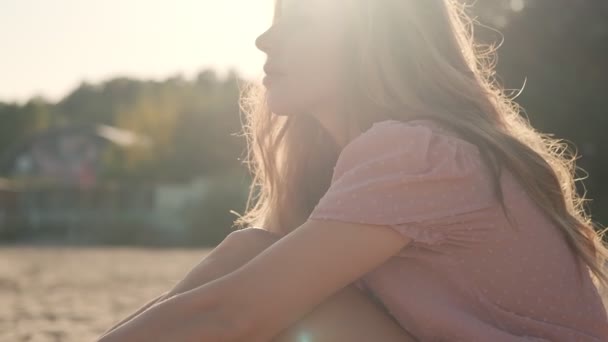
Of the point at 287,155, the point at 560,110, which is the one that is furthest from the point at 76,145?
the point at 287,155

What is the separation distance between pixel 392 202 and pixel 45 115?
211 feet

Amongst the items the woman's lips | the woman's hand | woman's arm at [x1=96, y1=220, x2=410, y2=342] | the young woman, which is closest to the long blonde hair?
the young woman

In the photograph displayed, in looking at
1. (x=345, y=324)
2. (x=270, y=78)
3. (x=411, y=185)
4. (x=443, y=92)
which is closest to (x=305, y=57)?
(x=270, y=78)

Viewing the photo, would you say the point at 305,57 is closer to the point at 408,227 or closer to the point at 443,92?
the point at 443,92

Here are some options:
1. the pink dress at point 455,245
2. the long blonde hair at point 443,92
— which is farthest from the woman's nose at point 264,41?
the pink dress at point 455,245

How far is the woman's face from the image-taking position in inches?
84.6

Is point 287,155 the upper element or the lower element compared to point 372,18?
lower

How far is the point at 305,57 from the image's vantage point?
220 centimetres

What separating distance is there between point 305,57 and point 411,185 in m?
0.55

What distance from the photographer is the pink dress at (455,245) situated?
179 cm

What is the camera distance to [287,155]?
274cm

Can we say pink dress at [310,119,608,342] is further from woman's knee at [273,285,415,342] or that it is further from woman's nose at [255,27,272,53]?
woman's nose at [255,27,272,53]

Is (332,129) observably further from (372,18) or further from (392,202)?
(392,202)

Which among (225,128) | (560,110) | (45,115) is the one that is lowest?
(45,115)
